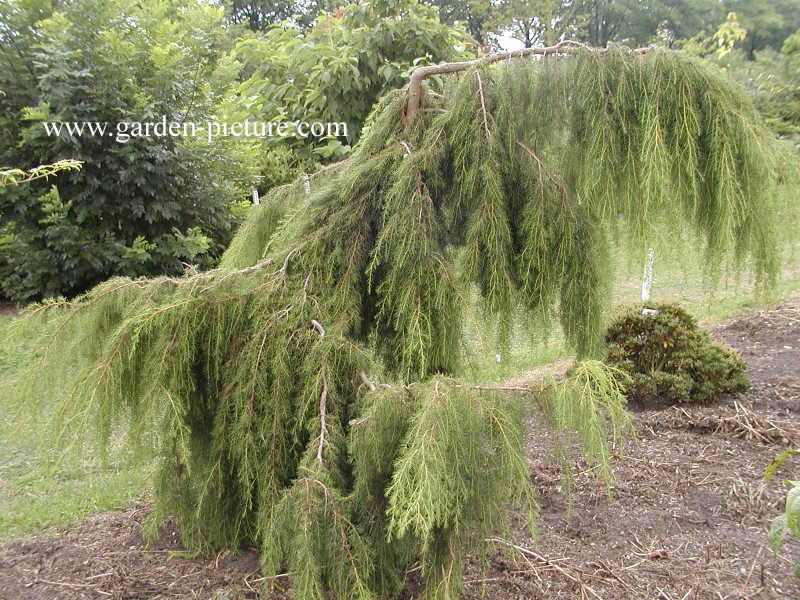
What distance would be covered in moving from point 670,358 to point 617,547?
2.13m

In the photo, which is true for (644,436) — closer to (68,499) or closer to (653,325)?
(653,325)

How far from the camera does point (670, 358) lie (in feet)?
15.4

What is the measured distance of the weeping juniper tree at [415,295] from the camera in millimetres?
2092

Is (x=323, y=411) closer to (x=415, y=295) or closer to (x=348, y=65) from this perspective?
(x=415, y=295)

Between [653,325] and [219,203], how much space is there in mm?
4943

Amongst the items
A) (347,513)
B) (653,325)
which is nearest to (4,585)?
(347,513)

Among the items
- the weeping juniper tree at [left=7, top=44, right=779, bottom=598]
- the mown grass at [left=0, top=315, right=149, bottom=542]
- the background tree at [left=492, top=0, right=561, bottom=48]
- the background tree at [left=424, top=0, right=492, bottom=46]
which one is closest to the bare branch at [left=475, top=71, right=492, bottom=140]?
the weeping juniper tree at [left=7, top=44, right=779, bottom=598]

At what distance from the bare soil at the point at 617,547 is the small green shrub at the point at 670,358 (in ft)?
1.30

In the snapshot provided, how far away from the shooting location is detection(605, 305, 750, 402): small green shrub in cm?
458

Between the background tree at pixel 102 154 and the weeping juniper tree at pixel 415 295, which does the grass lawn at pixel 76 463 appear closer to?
the weeping juniper tree at pixel 415 295

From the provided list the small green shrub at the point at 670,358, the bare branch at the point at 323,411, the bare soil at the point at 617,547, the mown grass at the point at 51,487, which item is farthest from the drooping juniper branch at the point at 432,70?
the small green shrub at the point at 670,358

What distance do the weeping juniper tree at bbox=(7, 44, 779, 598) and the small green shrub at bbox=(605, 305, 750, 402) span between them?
2266 millimetres

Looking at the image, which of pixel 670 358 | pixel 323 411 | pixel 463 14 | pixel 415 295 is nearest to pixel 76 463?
pixel 323 411

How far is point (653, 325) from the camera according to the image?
15.6 feet
